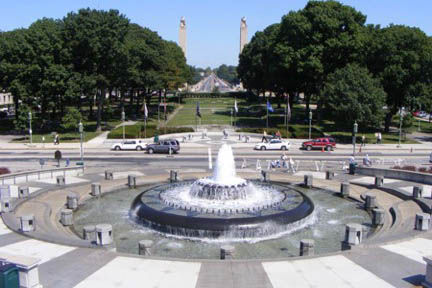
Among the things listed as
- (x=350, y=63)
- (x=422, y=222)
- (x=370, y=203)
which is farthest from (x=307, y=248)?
(x=350, y=63)

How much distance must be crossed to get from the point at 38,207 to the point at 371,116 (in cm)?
4781

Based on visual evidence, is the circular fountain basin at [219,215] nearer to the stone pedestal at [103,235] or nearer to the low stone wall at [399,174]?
the stone pedestal at [103,235]

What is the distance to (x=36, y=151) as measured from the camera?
2157 inches

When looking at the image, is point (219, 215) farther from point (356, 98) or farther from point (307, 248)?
point (356, 98)

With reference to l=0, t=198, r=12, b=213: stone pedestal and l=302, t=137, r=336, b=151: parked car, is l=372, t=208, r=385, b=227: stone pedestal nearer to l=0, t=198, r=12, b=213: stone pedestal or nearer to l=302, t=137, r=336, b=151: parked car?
l=0, t=198, r=12, b=213: stone pedestal

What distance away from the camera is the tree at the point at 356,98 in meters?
60.2

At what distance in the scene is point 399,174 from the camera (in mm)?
35500

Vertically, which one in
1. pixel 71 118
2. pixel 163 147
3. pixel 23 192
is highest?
pixel 71 118

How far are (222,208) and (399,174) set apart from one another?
61.1 feet

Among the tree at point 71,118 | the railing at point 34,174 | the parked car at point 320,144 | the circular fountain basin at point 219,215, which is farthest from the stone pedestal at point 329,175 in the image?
the tree at point 71,118

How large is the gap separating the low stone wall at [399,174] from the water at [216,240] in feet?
27.5

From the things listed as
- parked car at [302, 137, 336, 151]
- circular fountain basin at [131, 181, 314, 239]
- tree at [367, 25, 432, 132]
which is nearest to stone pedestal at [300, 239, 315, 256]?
circular fountain basin at [131, 181, 314, 239]

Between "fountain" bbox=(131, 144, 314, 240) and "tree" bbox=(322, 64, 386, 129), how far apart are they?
34598 millimetres

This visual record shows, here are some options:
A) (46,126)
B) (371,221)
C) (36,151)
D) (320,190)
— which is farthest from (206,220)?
(46,126)
